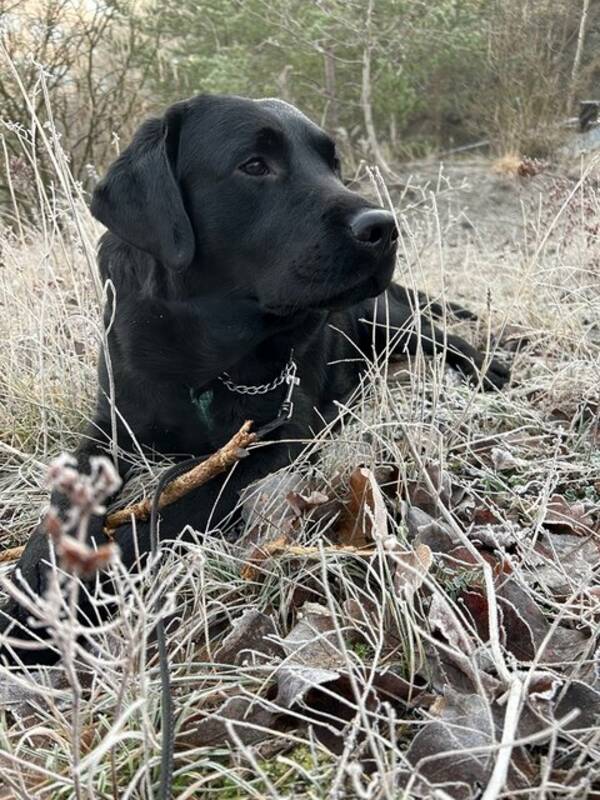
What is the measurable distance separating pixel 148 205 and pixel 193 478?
0.75 metres

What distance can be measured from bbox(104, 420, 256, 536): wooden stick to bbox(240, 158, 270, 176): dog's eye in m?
0.74

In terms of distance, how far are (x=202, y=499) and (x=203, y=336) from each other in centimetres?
48

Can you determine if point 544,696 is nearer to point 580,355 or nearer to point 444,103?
point 580,355

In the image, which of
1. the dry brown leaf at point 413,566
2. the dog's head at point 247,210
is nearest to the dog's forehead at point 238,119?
the dog's head at point 247,210

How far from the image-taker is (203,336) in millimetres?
2262

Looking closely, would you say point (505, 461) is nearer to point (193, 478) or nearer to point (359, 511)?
point (359, 511)

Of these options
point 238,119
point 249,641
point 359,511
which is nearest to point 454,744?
point 249,641

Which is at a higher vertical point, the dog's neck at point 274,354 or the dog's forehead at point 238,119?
the dog's forehead at point 238,119

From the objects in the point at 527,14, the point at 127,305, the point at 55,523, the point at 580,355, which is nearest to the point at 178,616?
the point at 127,305

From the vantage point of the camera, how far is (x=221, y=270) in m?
2.25

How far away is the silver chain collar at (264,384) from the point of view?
2303 mm

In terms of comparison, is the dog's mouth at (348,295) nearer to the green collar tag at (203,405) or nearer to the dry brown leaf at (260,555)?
the green collar tag at (203,405)

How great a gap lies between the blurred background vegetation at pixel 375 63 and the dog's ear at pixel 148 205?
198 inches

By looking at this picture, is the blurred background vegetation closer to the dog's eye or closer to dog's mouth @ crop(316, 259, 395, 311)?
the dog's eye
